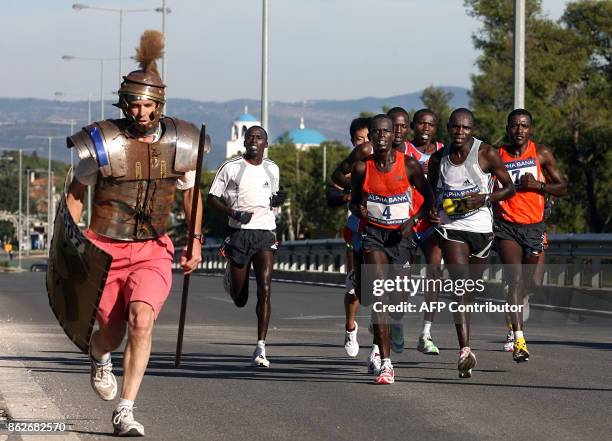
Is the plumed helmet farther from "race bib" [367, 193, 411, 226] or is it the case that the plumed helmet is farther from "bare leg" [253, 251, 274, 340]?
"bare leg" [253, 251, 274, 340]

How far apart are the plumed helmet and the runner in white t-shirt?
4222 millimetres

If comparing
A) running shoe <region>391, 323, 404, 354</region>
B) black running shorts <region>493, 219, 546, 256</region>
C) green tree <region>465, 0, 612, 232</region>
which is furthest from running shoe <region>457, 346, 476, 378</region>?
green tree <region>465, 0, 612, 232</region>

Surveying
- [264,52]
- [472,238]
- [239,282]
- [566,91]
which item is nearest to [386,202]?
[472,238]

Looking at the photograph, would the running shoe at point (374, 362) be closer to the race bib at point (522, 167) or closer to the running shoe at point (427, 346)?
the running shoe at point (427, 346)

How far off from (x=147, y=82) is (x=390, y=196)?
10.9 ft

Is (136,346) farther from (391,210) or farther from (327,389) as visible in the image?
(391,210)

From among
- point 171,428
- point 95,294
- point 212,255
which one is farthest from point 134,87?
point 212,255

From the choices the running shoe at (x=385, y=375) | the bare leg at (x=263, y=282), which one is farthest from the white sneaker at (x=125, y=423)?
the bare leg at (x=263, y=282)

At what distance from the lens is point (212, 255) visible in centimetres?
5947

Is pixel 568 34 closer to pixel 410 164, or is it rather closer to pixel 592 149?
pixel 592 149

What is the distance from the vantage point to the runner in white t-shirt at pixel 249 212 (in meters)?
12.9

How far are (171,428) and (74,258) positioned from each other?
1.12m

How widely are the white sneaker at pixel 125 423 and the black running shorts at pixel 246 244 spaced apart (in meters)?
4.66

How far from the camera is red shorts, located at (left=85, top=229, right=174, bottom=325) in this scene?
28.1 ft
